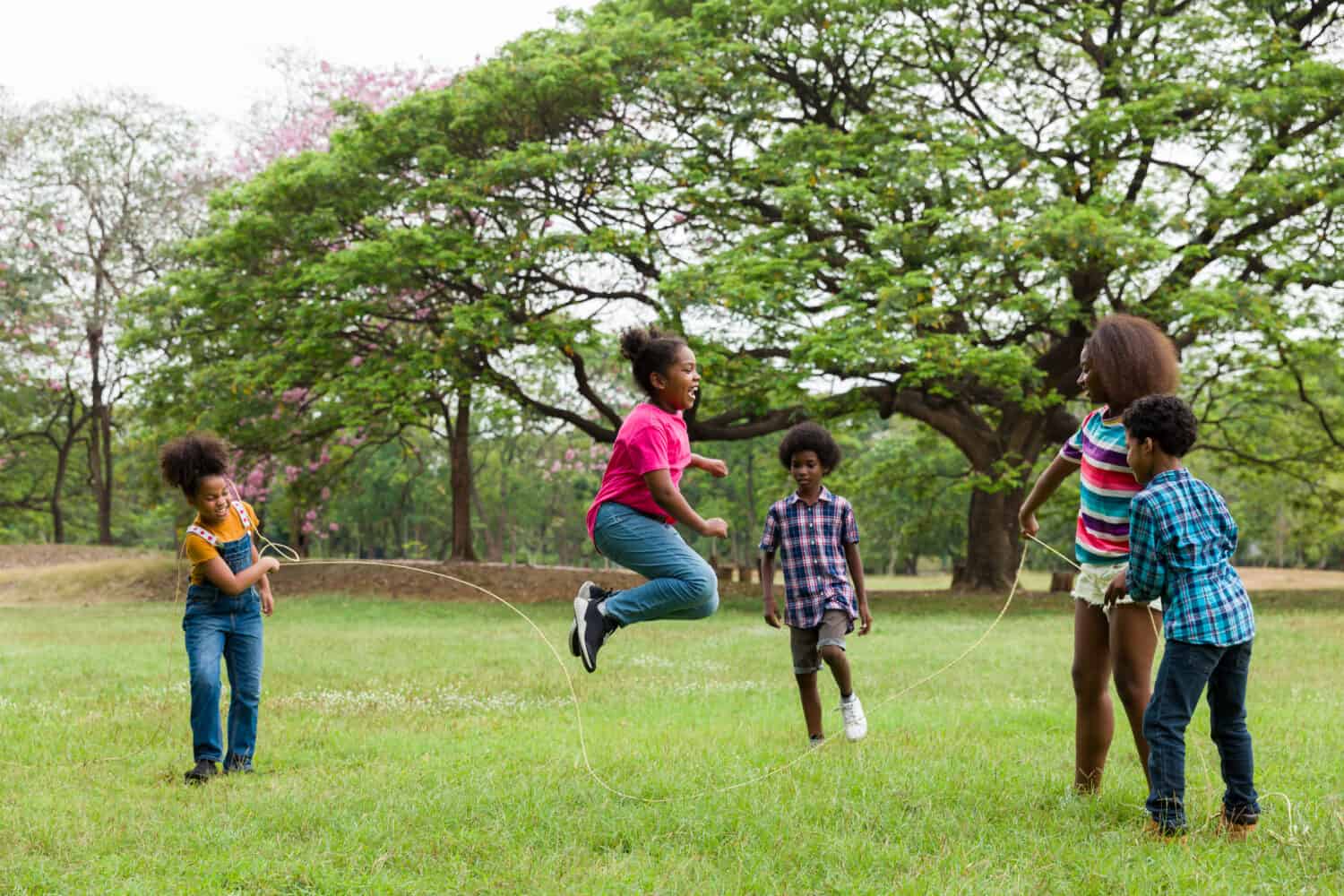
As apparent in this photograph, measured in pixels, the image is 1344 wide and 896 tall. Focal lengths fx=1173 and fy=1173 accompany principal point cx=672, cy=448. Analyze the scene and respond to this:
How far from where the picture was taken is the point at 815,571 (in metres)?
6.95

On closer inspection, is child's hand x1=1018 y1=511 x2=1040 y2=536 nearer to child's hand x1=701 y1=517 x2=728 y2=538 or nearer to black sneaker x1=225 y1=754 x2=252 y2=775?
child's hand x1=701 y1=517 x2=728 y2=538

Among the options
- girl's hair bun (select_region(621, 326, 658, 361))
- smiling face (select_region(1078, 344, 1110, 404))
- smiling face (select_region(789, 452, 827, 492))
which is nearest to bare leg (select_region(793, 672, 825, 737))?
smiling face (select_region(789, 452, 827, 492))

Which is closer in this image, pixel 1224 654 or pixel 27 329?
pixel 1224 654

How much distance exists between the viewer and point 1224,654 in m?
4.58

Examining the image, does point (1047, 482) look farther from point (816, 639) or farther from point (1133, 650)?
point (816, 639)

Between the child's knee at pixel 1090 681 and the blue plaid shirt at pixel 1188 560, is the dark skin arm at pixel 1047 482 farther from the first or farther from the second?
the blue plaid shirt at pixel 1188 560

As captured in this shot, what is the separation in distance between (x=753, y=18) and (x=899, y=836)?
A: 60.2 ft

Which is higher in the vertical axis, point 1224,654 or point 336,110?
point 336,110

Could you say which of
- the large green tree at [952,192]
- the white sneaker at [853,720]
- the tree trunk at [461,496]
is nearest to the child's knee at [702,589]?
the white sneaker at [853,720]

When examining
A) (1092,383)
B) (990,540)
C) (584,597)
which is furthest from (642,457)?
(990,540)

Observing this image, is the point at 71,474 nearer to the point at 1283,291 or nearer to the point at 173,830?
the point at 1283,291

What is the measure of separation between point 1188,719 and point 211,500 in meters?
4.81

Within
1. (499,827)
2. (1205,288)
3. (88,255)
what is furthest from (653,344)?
(88,255)

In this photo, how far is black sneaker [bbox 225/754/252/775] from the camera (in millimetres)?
6299
